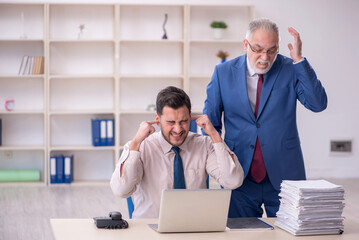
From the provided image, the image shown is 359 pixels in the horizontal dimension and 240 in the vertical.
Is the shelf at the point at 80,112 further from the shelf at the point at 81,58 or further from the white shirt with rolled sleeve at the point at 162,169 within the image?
the white shirt with rolled sleeve at the point at 162,169

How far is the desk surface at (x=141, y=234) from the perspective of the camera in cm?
215

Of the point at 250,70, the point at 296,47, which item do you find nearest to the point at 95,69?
the point at 250,70

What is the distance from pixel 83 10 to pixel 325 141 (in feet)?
11.3

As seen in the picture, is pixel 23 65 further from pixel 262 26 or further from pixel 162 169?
pixel 262 26

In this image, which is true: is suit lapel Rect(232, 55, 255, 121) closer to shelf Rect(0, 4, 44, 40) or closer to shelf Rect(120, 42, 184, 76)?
shelf Rect(120, 42, 184, 76)

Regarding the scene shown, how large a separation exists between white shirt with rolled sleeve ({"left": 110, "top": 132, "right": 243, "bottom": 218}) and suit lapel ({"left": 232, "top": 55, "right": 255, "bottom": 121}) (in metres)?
0.27

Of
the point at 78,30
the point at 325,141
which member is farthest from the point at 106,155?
the point at 325,141

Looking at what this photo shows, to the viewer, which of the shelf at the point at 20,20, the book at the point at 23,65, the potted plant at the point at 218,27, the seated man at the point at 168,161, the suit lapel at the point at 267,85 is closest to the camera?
the seated man at the point at 168,161

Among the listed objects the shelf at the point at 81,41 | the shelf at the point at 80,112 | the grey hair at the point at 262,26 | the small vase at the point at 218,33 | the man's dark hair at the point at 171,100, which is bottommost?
the shelf at the point at 80,112

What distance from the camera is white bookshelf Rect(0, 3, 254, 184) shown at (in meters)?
6.50

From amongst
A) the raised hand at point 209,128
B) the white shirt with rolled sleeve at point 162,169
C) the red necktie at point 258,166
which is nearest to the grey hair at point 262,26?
the red necktie at point 258,166

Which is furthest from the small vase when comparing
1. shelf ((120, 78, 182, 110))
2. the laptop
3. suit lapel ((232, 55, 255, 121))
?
the laptop

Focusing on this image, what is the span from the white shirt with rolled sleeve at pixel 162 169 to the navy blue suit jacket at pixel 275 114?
0.19m

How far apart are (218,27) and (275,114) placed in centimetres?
392
